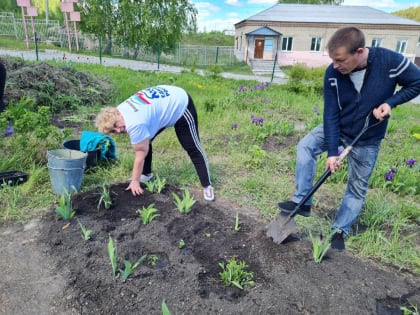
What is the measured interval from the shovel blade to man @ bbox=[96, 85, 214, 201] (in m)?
0.95

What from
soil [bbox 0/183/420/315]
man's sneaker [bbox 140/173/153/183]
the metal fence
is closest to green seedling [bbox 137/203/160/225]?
soil [bbox 0/183/420/315]

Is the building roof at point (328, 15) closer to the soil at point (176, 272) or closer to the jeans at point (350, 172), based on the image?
the jeans at point (350, 172)

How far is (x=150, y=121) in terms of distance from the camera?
2.72 metres

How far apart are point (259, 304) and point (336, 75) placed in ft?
5.29

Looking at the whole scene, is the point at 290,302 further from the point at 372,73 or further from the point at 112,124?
the point at 112,124

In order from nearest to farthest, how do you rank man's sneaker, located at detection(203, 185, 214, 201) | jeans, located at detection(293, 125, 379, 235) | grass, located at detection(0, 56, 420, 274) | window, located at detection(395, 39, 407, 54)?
jeans, located at detection(293, 125, 379, 235) < grass, located at detection(0, 56, 420, 274) < man's sneaker, located at detection(203, 185, 214, 201) < window, located at detection(395, 39, 407, 54)

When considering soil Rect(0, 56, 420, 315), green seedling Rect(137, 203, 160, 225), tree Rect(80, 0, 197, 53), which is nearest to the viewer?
soil Rect(0, 56, 420, 315)

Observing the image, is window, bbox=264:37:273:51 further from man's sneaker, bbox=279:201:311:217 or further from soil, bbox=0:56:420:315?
man's sneaker, bbox=279:201:311:217

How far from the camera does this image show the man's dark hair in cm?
199

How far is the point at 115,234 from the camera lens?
8.43ft

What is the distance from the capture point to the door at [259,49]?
1152 inches

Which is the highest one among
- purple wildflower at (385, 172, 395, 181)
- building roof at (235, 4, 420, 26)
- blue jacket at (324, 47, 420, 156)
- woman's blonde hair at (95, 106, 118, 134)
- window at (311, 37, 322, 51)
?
building roof at (235, 4, 420, 26)

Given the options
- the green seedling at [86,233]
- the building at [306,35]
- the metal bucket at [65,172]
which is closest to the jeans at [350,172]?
the green seedling at [86,233]

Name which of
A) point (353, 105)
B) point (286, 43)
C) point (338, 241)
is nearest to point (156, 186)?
point (338, 241)
